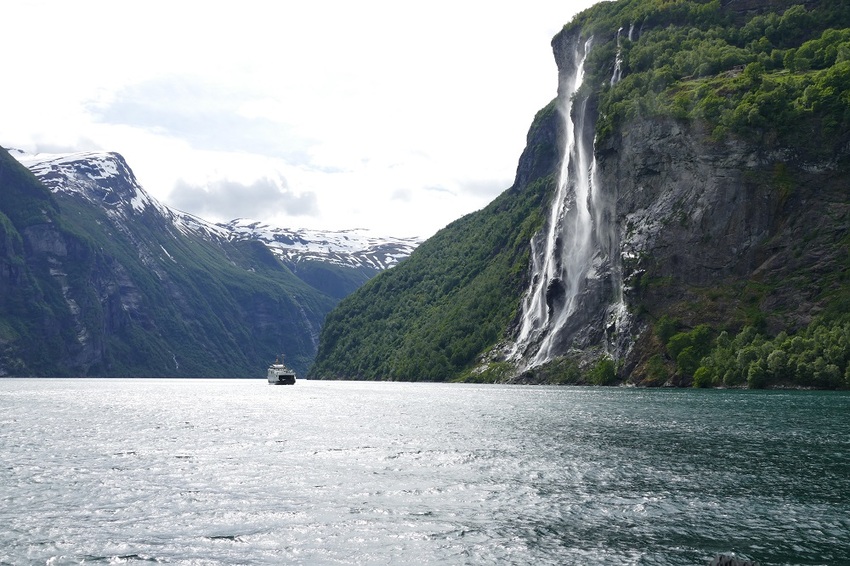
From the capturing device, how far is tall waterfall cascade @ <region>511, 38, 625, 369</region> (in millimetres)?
164125

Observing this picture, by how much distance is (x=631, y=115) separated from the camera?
164 metres

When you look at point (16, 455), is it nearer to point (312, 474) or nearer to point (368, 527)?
point (312, 474)

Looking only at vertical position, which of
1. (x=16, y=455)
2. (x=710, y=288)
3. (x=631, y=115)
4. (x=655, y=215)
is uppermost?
(x=631, y=115)

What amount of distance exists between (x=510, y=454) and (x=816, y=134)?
11314 cm

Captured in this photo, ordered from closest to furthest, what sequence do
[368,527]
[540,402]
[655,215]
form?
[368,527] → [540,402] → [655,215]

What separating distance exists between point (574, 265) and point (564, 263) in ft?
13.1

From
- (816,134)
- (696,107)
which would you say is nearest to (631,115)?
(696,107)

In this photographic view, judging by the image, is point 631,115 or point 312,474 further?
point 631,115

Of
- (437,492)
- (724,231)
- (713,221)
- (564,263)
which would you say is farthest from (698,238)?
(437,492)

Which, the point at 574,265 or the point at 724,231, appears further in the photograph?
the point at 574,265

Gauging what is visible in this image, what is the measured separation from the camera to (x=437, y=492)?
1555 inches

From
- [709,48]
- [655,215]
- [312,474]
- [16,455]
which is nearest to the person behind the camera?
[312,474]

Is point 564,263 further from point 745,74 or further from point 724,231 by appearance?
point 745,74

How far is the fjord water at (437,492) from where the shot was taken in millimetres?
28688
